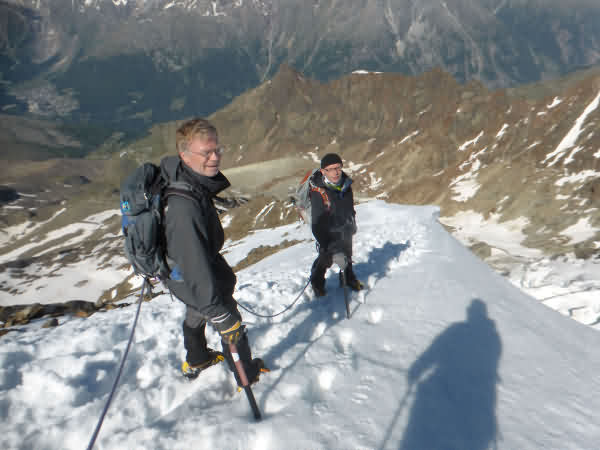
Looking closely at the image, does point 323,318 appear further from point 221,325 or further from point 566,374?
point 566,374

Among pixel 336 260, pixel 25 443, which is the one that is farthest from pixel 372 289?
pixel 25 443

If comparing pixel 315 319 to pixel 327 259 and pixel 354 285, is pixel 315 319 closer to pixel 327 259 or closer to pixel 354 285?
pixel 327 259

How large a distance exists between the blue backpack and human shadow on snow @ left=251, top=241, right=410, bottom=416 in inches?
72.8

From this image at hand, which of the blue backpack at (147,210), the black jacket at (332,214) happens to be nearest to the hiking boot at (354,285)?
the black jacket at (332,214)

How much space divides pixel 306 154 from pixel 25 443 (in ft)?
389

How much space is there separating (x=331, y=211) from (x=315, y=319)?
Answer: 1.75m

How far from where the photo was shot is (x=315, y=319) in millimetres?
5211

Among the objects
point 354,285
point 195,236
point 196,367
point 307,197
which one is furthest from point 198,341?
point 354,285

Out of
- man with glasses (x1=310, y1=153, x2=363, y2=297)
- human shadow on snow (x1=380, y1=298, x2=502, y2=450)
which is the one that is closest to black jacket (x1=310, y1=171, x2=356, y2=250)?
man with glasses (x1=310, y1=153, x2=363, y2=297)

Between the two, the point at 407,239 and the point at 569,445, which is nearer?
the point at 569,445

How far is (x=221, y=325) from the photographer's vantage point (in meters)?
2.96

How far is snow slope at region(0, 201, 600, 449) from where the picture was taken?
2914 millimetres

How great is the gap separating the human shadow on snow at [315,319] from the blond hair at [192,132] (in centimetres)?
260

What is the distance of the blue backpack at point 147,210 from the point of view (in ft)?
8.74
